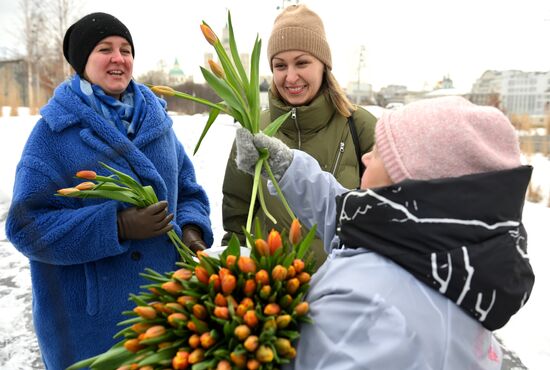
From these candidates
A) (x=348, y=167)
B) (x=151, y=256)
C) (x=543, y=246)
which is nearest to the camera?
(x=151, y=256)

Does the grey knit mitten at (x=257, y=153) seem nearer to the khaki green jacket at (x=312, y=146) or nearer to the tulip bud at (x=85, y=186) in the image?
the tulip bud at (x=85, y=186)

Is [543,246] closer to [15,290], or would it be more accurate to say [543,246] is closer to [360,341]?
[360,341]

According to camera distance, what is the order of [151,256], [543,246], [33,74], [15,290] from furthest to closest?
[33,74]
[543,246]
[15,290]
[151,256]

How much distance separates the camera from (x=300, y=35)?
199cm

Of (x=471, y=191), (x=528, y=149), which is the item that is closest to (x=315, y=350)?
(x=471, y=191)

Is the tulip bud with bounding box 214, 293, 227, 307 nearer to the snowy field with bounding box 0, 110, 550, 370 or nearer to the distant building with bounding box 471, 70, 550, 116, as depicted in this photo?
the snowy field with bounding box 0, 110, 550, 370

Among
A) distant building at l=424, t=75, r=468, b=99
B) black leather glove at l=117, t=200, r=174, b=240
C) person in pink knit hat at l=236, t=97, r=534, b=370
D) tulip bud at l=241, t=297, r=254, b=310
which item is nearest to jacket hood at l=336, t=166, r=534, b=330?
person in pink knit hat at l=236, t=97, r=534, b=370

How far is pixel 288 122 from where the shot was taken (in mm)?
2066

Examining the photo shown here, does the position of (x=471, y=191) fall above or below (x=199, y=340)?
above

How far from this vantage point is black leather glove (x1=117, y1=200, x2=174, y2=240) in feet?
4.79

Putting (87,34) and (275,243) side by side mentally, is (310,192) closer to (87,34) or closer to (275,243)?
(275,243)

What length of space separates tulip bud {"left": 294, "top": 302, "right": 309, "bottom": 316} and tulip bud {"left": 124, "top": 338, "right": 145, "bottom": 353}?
319 millimetres

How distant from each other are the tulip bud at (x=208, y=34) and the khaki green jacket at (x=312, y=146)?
3.03 feet

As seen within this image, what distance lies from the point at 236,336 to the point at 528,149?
9190 mm
